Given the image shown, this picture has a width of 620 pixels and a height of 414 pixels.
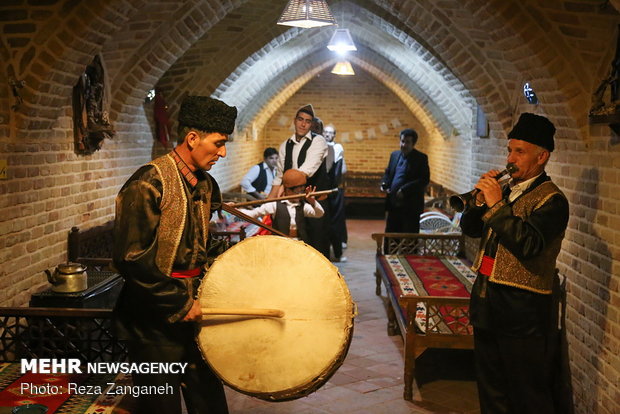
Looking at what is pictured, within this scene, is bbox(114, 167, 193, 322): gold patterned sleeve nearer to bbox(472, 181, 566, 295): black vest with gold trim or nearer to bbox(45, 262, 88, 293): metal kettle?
bbox(472, 181, 566, 295): black vest with gold trim

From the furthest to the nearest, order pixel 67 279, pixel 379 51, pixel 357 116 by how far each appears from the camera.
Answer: pixel 357 116
pixel 379 51
pixel 67 279

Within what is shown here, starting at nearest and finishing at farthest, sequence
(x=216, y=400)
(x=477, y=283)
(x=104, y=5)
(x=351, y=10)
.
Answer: (x=216, y=400)
(x=477, y=283)
(x=104, y=5)
(x=351, y=10)

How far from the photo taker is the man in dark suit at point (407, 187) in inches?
351

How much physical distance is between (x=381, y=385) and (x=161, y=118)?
493 centimetres

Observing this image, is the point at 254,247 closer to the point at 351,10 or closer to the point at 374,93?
the point at 351,10

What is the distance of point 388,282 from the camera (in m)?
6.96

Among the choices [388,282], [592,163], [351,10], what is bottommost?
[388,282]

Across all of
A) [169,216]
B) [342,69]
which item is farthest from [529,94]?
[342,69]

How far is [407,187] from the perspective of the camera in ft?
29.2

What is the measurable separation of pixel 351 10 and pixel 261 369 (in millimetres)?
9166

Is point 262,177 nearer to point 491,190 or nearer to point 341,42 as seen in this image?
point 341,42

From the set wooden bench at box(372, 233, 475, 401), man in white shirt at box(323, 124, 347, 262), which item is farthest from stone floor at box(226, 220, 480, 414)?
man in white shirt at box(323, 124, 347, 262)

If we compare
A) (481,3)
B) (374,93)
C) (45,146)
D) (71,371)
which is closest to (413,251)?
(481,3)

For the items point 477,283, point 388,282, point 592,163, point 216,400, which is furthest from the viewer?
point 388,282
